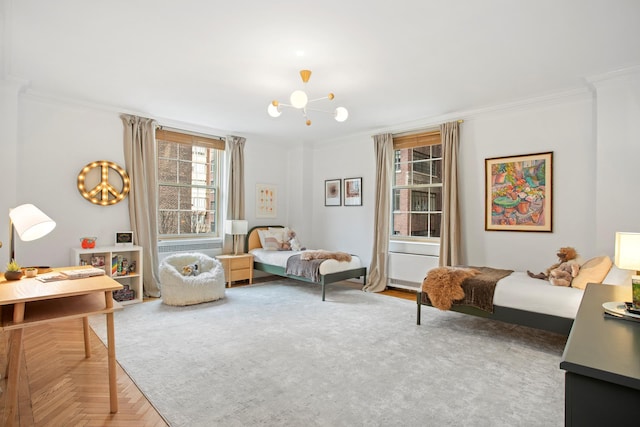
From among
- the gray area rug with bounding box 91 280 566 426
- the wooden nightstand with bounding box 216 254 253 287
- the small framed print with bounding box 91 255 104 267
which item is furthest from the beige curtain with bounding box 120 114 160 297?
the wooden nightstand with bounding box 216 254 253 287

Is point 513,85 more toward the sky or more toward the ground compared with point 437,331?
more toward the sky

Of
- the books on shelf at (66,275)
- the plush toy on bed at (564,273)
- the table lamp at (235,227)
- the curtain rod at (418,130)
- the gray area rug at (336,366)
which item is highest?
the curtain rod at (418,130)

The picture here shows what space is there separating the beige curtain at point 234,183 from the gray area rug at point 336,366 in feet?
6.10

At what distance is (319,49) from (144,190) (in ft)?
11.1

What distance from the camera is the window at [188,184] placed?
5.55 metres

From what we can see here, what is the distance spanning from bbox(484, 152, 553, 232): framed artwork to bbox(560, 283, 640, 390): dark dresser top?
3.00 metres

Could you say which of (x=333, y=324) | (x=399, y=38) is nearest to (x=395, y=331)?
(x=333, y=324)

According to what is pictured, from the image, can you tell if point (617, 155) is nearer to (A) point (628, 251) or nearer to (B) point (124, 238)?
(A) point (628, 251)

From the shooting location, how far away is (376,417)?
2.05m

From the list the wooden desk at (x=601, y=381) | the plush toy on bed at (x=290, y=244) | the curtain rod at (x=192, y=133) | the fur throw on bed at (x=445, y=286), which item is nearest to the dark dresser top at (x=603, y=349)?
the wooden desk at (x=601, y=381)

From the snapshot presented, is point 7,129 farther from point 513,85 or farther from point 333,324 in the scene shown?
point 513,85

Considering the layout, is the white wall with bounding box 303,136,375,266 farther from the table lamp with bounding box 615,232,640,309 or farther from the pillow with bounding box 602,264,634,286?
the table lamp with bounding box 615,232,640,309

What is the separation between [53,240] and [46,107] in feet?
5.42

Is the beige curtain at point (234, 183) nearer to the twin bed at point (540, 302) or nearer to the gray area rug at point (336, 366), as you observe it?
the gray area rug at point (336, 366)
